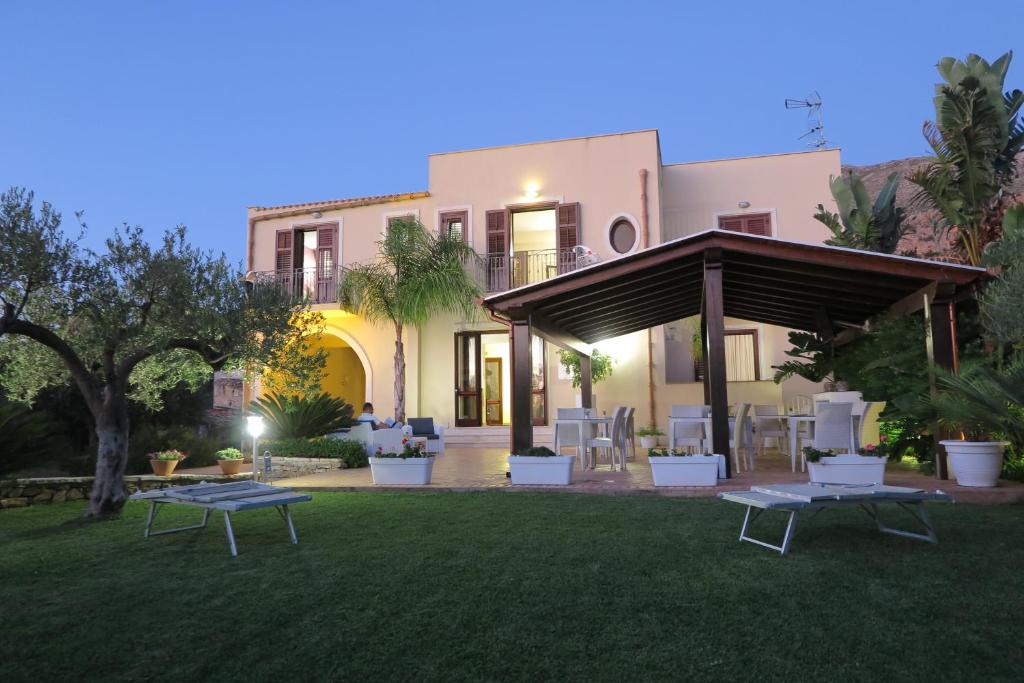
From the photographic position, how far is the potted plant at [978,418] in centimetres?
566

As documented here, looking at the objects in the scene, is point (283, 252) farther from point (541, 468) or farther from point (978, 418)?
point (978, 418)

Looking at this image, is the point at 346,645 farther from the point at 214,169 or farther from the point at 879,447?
the point at 214,169

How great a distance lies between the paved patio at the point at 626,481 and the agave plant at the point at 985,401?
A: 546 mm

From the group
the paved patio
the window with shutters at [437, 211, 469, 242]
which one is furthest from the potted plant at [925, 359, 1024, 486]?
the window with shutters at [437, 211, 469, 242]

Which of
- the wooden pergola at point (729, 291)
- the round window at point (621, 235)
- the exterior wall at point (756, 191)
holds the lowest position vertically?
the wooden pergola at point (729, 291)

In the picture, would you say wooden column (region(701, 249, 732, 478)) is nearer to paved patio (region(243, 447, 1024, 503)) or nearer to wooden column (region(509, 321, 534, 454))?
paved patio (region(243, 447, 1024, 503))

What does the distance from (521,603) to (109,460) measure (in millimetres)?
4482

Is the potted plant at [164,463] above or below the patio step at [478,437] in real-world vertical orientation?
below

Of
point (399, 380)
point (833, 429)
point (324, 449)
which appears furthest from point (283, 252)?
point (833, 429)

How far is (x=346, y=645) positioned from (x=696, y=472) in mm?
4704

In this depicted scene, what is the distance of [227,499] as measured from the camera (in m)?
4.70

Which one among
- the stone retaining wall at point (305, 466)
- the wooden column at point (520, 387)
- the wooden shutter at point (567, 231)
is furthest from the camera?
the wooden shutter at point (567, 231)

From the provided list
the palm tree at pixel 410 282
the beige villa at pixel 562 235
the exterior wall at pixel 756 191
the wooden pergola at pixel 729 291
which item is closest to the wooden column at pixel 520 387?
the wooden pergola at pixel 729 291

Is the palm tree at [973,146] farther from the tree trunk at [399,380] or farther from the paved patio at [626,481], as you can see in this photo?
the tree trunk at [399,380]
